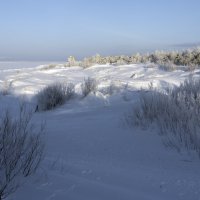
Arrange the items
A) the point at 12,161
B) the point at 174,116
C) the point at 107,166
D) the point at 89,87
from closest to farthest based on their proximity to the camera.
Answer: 1. the point at 12,161
2. the point at 107,166
3. the point at 174,116
4. the point at 89,87

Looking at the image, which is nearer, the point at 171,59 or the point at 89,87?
the point at 89,87

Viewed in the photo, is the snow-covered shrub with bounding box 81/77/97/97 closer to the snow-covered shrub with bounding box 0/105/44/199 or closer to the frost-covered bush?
the frost-covered bush

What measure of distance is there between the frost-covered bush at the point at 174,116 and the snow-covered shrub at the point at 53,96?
458 cm

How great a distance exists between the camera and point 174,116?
6914mm

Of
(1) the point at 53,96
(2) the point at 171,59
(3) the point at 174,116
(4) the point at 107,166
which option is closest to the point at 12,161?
(4) the point at 107,166

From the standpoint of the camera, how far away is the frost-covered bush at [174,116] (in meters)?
6.13

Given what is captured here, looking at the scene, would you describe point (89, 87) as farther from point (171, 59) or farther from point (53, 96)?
point (171, 59)

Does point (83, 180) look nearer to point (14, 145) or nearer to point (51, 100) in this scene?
point (14, 145)

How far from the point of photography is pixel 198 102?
23.6 feet

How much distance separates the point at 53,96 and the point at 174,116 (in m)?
6.32

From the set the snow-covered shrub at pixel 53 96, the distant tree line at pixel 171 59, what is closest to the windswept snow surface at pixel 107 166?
the snow-covered shrub at pixel 53 96

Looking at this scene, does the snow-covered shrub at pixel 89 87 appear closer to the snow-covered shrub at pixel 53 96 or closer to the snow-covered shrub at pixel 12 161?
the snow-covered shrub at pixel 53 96

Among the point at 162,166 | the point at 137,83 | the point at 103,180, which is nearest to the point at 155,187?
the point at 103,180

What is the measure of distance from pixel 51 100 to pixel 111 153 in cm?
677
